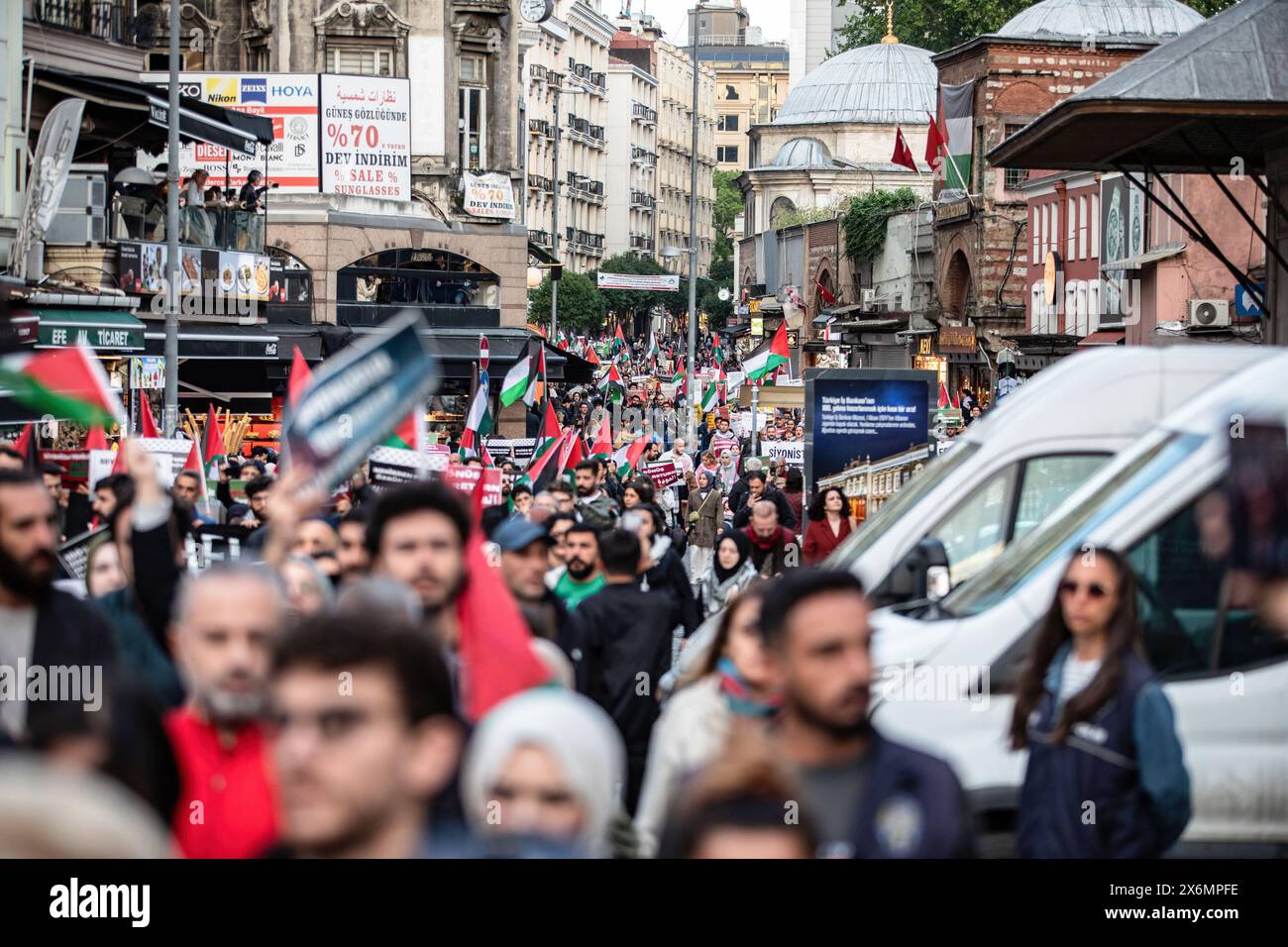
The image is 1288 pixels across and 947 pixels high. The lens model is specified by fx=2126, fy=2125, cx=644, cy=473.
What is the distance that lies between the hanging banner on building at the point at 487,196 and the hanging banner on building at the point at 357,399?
39490 mm

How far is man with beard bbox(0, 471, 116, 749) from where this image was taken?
5645 millimetres

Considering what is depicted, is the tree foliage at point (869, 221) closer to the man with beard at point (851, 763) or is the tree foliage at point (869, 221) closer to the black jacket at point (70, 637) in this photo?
the black jacket at point (70, 637)

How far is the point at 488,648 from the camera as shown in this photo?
18.4ft

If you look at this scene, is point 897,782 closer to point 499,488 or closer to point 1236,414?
point 1236,414

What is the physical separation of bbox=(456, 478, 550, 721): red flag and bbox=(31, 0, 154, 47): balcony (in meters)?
22.8

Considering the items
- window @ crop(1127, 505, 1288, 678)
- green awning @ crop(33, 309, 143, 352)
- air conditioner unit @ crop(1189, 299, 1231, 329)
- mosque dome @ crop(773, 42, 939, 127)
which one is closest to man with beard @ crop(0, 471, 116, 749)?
window @ crop(1127, 505, 1288, 678)

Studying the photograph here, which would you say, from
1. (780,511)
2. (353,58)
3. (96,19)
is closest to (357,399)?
(780,511)

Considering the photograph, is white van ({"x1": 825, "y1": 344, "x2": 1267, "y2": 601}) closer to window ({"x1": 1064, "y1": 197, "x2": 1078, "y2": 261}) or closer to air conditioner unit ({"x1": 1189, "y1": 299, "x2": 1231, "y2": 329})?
air conditioner unit ({"x1": 1189, "y1": 299, "x2": 1231, "y2": 329})

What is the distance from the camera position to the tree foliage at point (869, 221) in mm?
72312

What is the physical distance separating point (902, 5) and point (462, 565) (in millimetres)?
72675

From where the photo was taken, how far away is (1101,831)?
19.6 feet

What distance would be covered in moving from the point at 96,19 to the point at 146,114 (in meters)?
2.58

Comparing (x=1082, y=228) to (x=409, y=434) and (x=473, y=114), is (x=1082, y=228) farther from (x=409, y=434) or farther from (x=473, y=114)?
(x=409, y=434)

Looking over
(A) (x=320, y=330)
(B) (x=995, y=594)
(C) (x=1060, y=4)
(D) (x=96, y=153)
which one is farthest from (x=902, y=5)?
(B) (x=995, y=594)
